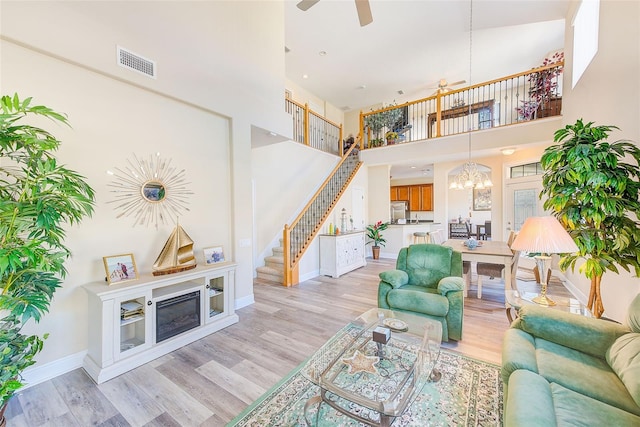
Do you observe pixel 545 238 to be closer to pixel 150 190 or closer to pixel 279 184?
pixel 150 190

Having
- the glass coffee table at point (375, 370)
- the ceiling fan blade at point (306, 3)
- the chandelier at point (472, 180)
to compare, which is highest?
the ceiling fan blade at point (306, 3)

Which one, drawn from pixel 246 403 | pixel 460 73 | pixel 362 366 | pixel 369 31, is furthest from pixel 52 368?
pixel 460 73

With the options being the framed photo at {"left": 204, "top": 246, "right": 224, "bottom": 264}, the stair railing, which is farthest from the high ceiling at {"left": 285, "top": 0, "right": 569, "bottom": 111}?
the framed photo at {"left": 204, "top": 246, "right": 224, "bottom": 264}

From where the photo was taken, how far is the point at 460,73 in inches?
290

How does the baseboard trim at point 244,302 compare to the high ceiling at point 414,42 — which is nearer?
the baseboard trim at point 244,302

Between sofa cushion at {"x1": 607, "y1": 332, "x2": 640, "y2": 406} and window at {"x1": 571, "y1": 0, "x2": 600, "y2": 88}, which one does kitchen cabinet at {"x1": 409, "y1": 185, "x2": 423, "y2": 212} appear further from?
sofa cushion at {"x1": 607, "y1": 332, "x2": 640, "y2": 406}

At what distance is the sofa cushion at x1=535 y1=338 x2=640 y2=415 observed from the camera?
1410mm

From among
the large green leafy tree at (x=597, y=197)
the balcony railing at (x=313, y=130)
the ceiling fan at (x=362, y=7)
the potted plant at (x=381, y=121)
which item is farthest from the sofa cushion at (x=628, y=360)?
the potted plant at (x=381, y=121)

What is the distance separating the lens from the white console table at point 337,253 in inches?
218

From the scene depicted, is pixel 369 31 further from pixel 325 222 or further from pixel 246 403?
pixel 246 403

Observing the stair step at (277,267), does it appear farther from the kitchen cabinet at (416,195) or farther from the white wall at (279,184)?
the kitchen cabinet at (416,195)

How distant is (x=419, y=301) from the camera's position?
2.83 meters

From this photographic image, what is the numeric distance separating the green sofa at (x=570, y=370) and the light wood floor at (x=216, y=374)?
2.59 ft

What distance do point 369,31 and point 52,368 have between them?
23.6 feet
